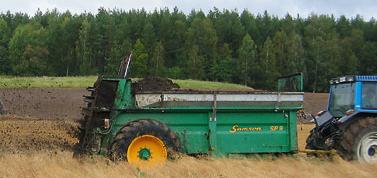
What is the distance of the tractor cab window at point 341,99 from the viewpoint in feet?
38.8

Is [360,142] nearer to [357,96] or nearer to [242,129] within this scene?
[357,96]

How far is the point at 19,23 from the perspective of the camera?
4107 inches

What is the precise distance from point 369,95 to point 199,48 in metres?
68.1

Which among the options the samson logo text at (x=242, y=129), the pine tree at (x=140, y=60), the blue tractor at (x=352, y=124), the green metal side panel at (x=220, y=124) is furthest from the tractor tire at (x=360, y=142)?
the pine tree at (x=140, y=60)

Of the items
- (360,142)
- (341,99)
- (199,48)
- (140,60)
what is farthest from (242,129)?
(199,48)

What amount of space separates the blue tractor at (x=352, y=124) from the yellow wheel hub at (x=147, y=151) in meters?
3.77

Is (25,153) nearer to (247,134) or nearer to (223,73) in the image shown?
(247,134)

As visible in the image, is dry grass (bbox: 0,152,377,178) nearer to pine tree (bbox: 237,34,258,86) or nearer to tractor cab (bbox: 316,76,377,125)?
tractor cab (bbox: 316,76,377,125)

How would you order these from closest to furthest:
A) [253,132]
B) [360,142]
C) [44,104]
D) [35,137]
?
[253,132]
[360,142]
[35,137]
[44,104]

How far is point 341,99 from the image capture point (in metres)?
12.3

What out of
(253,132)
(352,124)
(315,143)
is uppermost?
(352,124)

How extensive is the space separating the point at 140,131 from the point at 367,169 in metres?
4.18

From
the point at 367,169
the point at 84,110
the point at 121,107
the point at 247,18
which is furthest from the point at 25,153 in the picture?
the point at 247,18

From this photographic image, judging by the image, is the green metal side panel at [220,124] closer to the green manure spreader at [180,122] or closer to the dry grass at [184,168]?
the green manure spreader at [180,122]
